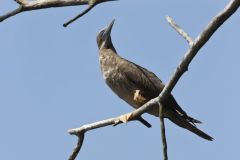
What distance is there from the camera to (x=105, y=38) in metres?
10.8

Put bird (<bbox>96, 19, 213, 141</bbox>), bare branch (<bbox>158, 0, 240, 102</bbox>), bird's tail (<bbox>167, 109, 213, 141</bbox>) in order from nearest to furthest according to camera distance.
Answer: bare branch (<bbox>158, 0, 240, 102</bbox>) < bird's tail (<bbox>167, 109, 213, 141</bbox>) < bird (<bbox>96, 19, 213, 141</bbox>)

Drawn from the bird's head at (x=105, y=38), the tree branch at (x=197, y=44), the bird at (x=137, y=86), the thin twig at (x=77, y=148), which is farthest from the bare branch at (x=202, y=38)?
the bird's head at (x=105, y=38)

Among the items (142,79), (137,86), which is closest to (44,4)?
(137,86)

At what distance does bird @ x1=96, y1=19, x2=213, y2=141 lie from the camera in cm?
878

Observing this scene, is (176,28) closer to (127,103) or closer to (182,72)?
(182,72)

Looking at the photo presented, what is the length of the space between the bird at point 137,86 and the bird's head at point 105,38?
0.84 meters

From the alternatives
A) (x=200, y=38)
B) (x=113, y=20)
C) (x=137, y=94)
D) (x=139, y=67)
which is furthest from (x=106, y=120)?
(x=113, y=20)

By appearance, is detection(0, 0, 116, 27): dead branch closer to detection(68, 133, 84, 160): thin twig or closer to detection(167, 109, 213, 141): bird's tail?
detection(68, 133, 84, 160): thin twig

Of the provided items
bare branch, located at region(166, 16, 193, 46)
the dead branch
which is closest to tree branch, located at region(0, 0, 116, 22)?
the dead branch

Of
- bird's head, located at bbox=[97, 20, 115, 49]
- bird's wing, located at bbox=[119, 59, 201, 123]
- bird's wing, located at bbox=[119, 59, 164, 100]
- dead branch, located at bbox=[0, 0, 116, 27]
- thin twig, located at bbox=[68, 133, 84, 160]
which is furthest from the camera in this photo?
bird's head, located at bbox=[97, 20, 115, 49]

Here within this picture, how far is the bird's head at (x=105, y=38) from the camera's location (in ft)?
35.0

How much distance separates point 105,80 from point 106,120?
10.0 ft

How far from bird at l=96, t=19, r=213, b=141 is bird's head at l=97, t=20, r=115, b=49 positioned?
2.74 feet

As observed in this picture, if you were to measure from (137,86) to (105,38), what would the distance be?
6.19 feet
